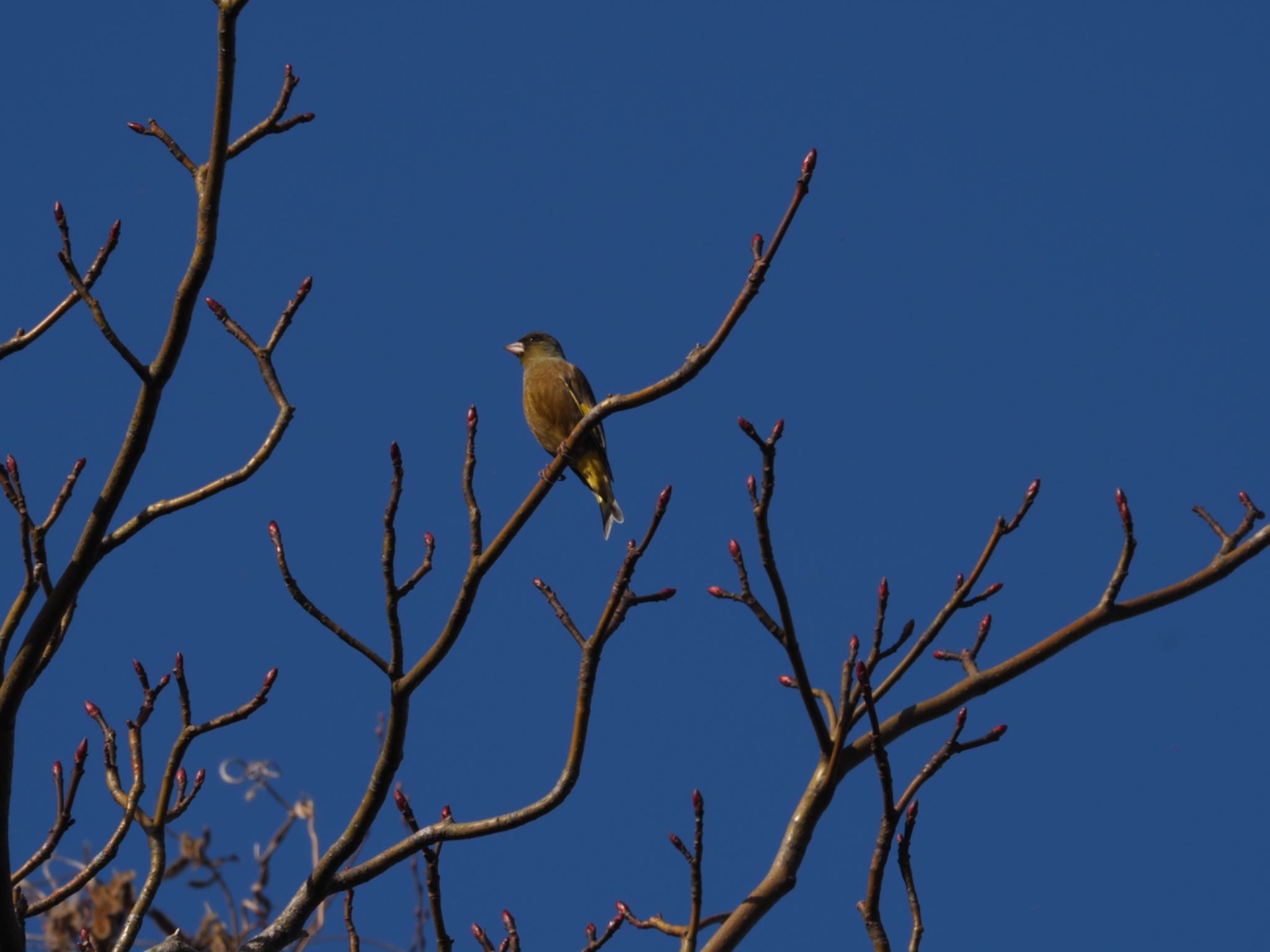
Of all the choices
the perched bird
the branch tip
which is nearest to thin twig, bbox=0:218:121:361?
the branch tip

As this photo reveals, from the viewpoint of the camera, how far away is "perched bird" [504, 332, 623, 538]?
8.55m

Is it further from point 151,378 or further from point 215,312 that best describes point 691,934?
point 215,312

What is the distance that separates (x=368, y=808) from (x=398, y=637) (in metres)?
0.39

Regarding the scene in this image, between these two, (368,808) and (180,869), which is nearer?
(368,808)

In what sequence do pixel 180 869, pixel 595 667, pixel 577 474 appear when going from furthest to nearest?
pixel 577 474 < pixel 180 869 < pixel 595 667

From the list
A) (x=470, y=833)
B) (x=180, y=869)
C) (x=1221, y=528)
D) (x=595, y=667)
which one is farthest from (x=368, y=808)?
(x=180, y=869)

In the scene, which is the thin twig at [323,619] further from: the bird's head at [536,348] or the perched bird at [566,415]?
the bird's head at [536,348]

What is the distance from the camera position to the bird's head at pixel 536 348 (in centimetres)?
1001

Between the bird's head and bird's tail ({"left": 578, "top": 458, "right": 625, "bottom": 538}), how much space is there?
149 centimetres

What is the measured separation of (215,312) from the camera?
4031 millimetres

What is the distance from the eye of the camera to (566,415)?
350 inches

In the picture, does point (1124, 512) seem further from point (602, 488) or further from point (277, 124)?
point (602, 488)

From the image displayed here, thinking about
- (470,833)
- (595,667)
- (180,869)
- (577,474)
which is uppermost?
(577,474)

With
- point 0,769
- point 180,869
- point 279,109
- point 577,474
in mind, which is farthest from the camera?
point 577,474
